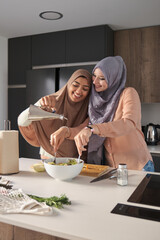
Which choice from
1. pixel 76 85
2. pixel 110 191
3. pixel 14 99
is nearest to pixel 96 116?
pixel 76 85

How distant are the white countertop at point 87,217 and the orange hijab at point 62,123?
0.47 metres

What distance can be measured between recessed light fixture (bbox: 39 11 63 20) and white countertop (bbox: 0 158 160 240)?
6.81 ft

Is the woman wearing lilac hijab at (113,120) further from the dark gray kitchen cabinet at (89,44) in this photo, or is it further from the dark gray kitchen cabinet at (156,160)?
the dark gray kitchen cabinet at (89,44)

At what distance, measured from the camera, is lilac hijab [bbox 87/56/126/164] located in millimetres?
1559

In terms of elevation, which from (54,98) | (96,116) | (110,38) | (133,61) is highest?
(110,38)

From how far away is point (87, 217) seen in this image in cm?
77

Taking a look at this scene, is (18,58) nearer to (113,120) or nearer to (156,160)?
(156,160)

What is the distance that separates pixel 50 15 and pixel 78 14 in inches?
12.0

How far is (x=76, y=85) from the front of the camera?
160 centimetres

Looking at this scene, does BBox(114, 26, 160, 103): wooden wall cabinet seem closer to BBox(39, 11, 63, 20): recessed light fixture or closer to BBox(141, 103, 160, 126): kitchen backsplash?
BBox(141, 103, 160, 126): kitchen backsplash

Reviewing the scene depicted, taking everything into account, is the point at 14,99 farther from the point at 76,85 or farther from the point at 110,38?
the point at 76,85

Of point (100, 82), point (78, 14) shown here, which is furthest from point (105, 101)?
point (78, 14)

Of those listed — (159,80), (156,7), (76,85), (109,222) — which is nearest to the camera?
(109,222)

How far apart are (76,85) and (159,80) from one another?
65.3 inches
